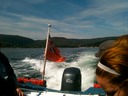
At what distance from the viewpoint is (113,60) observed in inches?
45.6

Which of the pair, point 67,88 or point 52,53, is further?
point 52,53

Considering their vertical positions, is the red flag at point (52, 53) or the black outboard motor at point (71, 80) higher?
the red flag at point (52, 53)

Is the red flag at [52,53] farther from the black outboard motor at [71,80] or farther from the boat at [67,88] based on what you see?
the black outboard motor at [71,80]

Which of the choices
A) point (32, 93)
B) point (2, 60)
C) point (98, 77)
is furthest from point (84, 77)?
point (98, 77)

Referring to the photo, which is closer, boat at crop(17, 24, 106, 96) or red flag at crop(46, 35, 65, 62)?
boat at crop(17, 24, 106, 96)

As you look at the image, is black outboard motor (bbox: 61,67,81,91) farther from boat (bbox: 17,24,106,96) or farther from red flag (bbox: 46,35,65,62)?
red flag (bbox: 46,35,65,62)

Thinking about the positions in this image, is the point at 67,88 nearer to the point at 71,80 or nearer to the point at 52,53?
the point at 71,80

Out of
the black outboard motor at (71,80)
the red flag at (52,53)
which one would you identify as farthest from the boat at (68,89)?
the red flag at (52,53)

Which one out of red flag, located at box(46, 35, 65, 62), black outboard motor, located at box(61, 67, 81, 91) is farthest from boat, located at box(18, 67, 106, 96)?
red flag, located at box(46, 35, 65, 62)

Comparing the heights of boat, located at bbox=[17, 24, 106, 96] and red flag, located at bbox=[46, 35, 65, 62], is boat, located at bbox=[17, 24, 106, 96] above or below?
below

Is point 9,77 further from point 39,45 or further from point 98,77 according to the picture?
point 39,45

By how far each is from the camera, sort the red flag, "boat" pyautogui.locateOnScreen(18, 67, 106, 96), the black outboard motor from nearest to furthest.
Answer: "boat" pyautogui.locateOnScreen(18, 67, 106, 96) → the black outboard motor → the red flag

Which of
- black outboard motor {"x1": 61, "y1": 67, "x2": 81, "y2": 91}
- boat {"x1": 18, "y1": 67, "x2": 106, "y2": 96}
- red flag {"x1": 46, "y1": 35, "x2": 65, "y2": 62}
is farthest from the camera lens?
red flag {"x1": 46, "y1": 35, "x2": 65, "y2": 62}

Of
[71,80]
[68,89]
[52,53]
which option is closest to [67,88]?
[68,89]
